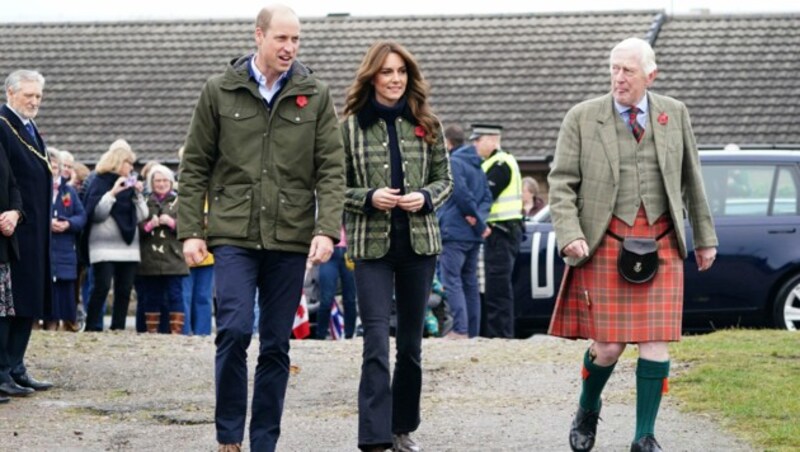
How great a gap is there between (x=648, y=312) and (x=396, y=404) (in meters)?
1.34

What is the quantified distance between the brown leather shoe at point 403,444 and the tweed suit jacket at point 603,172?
3.86ft

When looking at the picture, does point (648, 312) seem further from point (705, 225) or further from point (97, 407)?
point (97, 407)

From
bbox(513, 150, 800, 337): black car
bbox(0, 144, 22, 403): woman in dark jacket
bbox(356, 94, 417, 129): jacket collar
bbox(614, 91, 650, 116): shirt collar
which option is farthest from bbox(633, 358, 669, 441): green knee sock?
bbox(513, 150, 800, 337): black car

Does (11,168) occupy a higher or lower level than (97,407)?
higher

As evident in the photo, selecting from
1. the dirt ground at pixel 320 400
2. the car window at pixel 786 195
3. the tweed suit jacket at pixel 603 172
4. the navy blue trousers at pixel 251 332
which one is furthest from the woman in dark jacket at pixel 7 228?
the car window at pixel 786 195

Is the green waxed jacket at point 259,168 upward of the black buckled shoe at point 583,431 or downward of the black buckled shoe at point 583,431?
upward

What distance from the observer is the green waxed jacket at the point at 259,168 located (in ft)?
24.3

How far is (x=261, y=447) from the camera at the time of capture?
24.5ft

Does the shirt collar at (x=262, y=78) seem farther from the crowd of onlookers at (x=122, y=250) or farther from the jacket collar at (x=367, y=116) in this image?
the crowd of onlookers at (x=122, y=250)

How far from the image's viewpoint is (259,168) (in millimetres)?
7434

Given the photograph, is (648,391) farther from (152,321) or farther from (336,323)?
(336,323)

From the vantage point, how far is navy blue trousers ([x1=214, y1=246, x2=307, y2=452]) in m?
7.36

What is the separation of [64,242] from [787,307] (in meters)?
6.57

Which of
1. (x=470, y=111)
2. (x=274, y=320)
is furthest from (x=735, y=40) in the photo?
(x=274, y=320)
